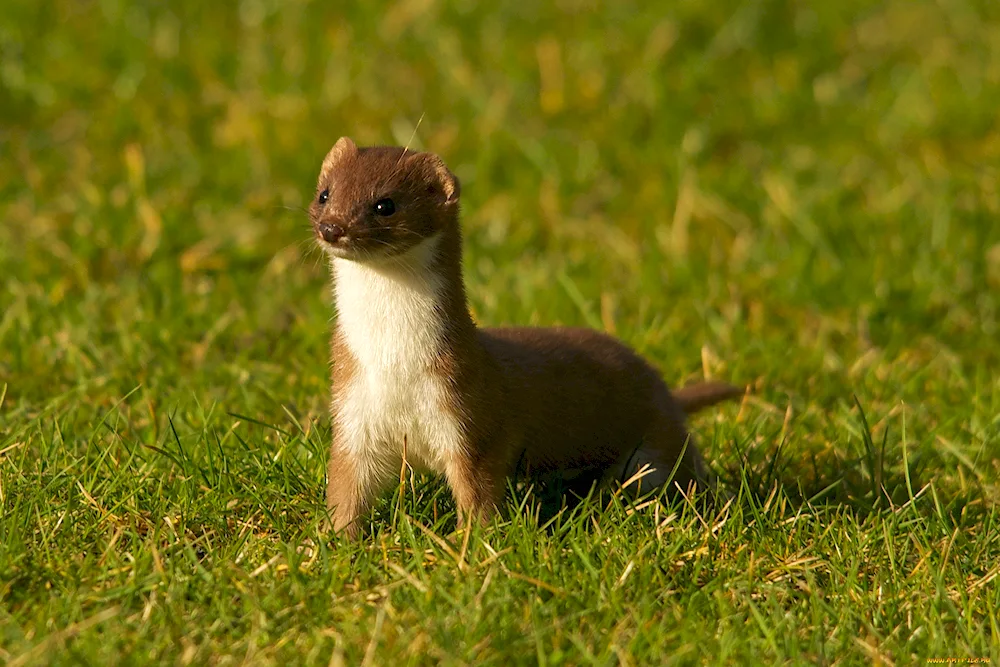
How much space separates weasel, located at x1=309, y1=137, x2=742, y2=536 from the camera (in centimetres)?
445

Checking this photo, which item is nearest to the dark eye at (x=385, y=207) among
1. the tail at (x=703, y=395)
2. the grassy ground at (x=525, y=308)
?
the grassy ground at (x=525, y=308)

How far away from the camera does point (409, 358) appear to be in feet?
14.6

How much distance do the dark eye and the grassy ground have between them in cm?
98

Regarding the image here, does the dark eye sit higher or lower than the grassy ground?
higher

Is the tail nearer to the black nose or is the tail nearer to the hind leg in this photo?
the hind leg

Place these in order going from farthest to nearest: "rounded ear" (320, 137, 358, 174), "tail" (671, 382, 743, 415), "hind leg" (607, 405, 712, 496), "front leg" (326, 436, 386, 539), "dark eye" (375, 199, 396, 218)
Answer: "tail" (671, 382, 743, 415) → "hind leg" (607, 405, 712, 496) → "rounded ear" (320, 137, 358, 174) → "front leg" (326, 436, 386, 539) → "dark eye" (375, 199, 396, 218)

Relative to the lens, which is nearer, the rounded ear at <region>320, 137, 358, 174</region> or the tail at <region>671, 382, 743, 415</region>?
the rounded ear at <region>320, 137, 358, 174</region>

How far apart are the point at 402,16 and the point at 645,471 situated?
237 inches

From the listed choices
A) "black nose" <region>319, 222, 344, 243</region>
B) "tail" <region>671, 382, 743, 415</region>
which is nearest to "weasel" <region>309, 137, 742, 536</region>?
"black nose" <region>319, 222, 344, 243</region>

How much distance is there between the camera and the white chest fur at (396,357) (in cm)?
446

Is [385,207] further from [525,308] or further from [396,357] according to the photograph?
[525,308]

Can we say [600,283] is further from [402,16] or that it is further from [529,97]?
[402,16]

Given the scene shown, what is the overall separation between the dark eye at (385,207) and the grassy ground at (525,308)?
98cm

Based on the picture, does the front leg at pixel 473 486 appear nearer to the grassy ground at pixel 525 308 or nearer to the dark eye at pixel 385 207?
the grassy ground at pixel 525 308
